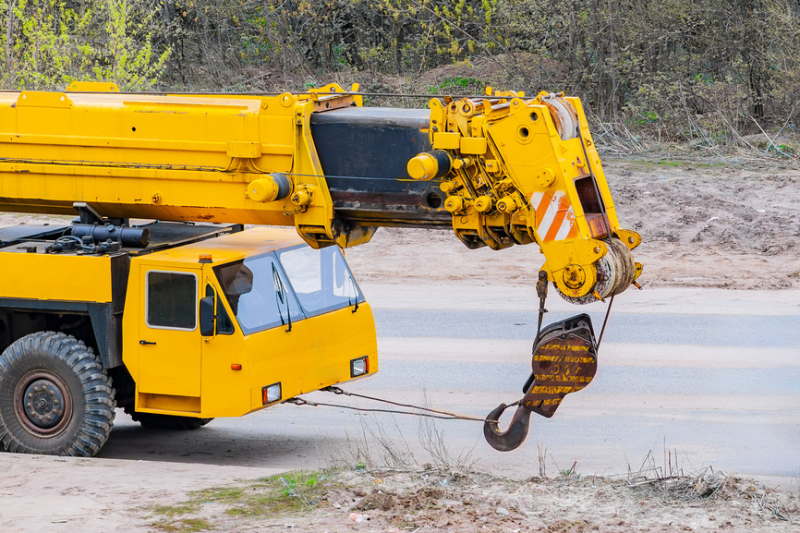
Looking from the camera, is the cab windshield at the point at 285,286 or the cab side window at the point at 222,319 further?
the cab windshield at the point at 285,286

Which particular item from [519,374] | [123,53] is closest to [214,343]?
[519,374]

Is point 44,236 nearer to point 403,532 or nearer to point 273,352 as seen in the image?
point 273,352

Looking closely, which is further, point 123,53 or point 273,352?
point 123,53

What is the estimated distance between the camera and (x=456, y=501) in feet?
23.7

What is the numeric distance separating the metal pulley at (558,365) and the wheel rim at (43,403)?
366cm

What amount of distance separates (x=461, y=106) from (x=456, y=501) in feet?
8.74

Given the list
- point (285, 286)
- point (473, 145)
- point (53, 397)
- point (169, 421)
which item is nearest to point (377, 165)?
point (473, 145)

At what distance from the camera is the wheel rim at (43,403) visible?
8719 mm

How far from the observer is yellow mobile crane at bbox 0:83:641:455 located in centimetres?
745

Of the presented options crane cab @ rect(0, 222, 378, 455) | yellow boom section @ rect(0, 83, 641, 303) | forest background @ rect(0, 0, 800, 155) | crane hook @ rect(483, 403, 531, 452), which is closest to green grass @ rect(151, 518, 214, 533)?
crane cab @ rect(0, 222, 378, 455)

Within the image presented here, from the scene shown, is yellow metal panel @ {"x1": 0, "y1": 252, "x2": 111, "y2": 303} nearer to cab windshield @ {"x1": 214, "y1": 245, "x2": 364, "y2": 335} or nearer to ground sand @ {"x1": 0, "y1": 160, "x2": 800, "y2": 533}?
cab windshield @ {"x1": 214, "y1": 245, "x2": 364, "y2": 335}

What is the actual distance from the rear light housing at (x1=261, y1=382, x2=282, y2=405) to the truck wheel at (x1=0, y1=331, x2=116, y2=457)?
1252 mm

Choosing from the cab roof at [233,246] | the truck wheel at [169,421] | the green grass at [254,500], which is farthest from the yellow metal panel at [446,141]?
the truck wheel at [169,421]

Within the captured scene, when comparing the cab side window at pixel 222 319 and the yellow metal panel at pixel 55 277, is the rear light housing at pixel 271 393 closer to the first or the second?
the cab side window at pixel 222 319
